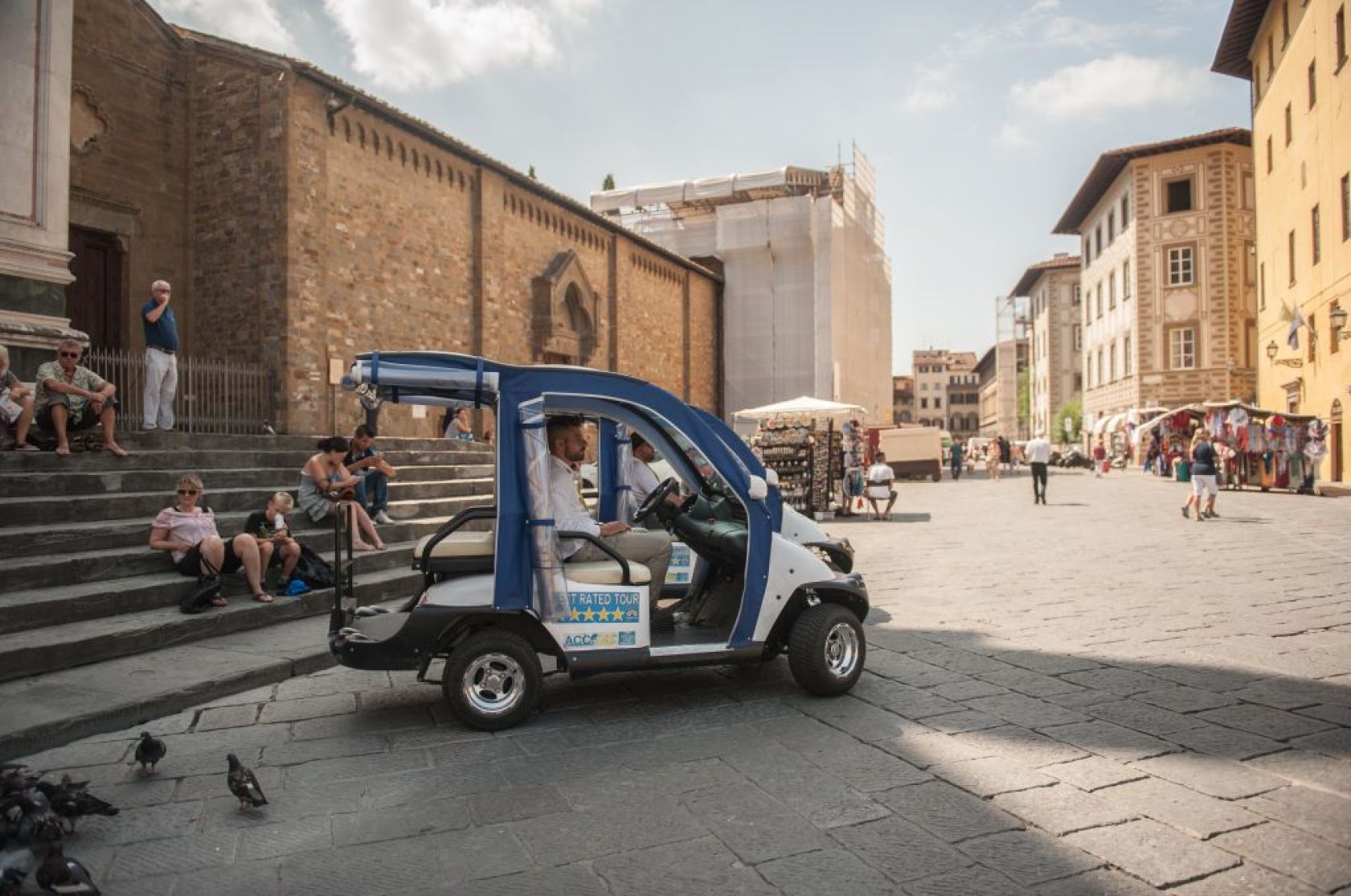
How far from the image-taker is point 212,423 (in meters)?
12.5

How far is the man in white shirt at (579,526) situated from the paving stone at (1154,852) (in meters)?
2.46

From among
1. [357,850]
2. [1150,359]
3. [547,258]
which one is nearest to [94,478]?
[357,850]

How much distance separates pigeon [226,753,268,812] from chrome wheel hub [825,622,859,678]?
2835 millimetres

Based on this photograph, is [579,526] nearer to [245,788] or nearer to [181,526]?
[245,788]

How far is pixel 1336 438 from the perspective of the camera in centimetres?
2100

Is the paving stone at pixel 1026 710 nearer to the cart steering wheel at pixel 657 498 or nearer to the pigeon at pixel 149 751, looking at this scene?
the cart steering wheel at pixel 657 498

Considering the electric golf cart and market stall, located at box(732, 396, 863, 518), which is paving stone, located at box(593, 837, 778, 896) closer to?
the electric golf cart

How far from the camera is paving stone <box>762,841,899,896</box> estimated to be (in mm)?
2766

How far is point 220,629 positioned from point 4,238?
496 centimetres

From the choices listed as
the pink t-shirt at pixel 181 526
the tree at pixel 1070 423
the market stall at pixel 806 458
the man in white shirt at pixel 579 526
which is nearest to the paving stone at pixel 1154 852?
the man in white shirt at pixel 579 526

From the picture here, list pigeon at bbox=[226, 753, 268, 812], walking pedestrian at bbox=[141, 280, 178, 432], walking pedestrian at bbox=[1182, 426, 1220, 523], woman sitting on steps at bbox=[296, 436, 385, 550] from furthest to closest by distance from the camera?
walking pedestrian at bbox=[1182, 426, 1220, 523] < walking pedestrian at bbox=[141, 280, 178, 432] < woman sitting on steps at bbox=[296, 436, 385, 550] < pigeon at bbox=[226, 753, 268, 812]

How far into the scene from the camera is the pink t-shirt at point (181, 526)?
689 cm

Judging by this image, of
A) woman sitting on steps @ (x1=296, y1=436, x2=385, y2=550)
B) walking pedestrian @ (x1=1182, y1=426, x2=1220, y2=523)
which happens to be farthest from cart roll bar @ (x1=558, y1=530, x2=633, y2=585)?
walking pedestrian @ (x1=1182, y1=426, x2=1220, y2=523)

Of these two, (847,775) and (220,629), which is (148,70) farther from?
(847,775)
